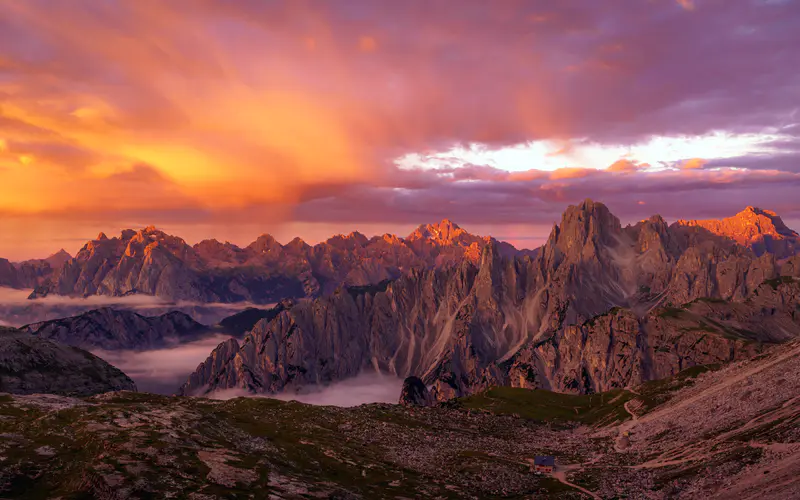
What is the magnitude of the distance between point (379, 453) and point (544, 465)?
38.3m

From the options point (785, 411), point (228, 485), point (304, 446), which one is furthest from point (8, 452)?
point (785, 411)

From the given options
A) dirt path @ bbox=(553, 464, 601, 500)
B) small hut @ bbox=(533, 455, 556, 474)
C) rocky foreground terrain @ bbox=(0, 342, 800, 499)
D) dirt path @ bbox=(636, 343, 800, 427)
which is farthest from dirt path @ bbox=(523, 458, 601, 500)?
dirt path @ bbox=(636, 343, 800, 427)

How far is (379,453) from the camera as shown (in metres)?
129

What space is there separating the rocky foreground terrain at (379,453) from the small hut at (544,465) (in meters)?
2.42

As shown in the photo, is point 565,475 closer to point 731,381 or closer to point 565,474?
point 565,474

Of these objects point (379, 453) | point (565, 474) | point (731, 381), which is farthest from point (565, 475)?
point (731, 381)

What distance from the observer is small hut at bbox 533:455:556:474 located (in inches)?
4852

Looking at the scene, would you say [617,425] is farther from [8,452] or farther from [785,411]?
[8,452]

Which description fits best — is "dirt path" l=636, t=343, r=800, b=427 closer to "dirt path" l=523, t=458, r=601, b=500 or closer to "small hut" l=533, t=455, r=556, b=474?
"dirt path" l=523, t=458, r=601, b=500

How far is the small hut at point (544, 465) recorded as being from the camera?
12325cm

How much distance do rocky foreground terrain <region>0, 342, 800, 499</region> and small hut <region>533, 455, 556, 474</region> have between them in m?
2.42

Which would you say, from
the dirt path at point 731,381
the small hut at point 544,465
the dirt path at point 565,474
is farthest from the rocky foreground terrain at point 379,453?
the small hut at point 544,465

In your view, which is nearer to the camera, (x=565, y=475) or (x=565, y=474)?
(x=565, y=475)

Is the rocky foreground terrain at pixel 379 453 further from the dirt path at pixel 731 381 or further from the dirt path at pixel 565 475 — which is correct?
the dirt path at pixel 731 381
